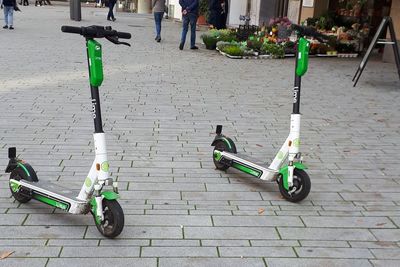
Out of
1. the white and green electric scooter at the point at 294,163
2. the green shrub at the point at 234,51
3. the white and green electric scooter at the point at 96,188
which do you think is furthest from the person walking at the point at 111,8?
the white and green electric scooter at the point at 96,188

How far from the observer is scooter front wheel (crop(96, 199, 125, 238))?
354 cm

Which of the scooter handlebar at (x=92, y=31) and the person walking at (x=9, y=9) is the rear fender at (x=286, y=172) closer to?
the scooter handlebar at (x=92, y=31)

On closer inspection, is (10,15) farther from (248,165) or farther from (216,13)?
(248,165)

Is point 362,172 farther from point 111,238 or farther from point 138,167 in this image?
point 111,238

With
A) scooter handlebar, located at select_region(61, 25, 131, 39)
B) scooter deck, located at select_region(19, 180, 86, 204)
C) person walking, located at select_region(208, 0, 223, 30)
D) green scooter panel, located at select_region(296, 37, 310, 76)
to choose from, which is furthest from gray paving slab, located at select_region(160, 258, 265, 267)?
person walking, located at select_region(208, 0, 223, 30)

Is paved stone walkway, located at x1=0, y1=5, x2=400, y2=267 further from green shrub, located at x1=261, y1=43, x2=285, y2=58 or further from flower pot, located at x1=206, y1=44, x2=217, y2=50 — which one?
flower pot, located at x1=206, y1=44, x2=217, y2=50

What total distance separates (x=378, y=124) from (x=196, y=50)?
26.6ft

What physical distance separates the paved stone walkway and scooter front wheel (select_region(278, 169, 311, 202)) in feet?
0.31

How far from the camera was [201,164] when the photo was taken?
531 centimetres

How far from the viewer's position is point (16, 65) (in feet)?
35.0

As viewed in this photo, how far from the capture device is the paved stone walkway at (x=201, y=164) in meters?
3.56

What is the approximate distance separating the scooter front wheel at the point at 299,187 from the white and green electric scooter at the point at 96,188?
5.06 feet

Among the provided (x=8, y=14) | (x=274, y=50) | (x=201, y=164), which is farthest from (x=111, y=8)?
(x=201, y=164)

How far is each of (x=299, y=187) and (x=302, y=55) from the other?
3.64 feet
